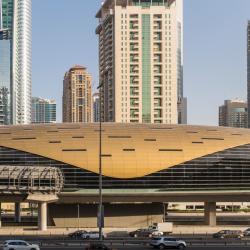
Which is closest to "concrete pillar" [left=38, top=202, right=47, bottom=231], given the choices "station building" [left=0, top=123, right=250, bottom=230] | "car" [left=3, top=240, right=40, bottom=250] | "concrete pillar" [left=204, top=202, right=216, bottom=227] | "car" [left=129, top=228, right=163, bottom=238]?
"station building" [left=0, top=123, right=250, bottom=230]

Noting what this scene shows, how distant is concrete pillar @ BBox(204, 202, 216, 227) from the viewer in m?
108

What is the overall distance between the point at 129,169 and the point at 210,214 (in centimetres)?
1662

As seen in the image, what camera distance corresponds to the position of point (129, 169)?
110m

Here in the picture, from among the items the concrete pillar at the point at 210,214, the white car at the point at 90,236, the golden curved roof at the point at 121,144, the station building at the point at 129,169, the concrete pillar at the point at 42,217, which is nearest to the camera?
the white car at the point at 90,236

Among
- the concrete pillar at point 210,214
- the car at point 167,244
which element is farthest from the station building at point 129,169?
the car at point 167,244

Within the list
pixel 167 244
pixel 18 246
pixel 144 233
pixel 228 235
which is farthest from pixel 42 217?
pixel 18 246

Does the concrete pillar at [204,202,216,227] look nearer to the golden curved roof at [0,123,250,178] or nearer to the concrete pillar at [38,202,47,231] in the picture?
the golden curved roof at [0,123,250,178]

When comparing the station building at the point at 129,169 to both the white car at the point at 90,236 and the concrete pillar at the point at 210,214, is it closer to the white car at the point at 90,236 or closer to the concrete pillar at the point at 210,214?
the concrete pillar at the point at 210,214

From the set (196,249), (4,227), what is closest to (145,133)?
(4,227)

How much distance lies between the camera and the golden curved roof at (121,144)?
109 m

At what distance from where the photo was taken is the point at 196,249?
59.5 m

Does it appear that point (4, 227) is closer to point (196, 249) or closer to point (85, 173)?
point (85, 173)

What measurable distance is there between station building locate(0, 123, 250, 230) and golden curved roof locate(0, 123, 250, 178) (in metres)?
0.18

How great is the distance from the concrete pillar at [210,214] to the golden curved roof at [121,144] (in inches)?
361
